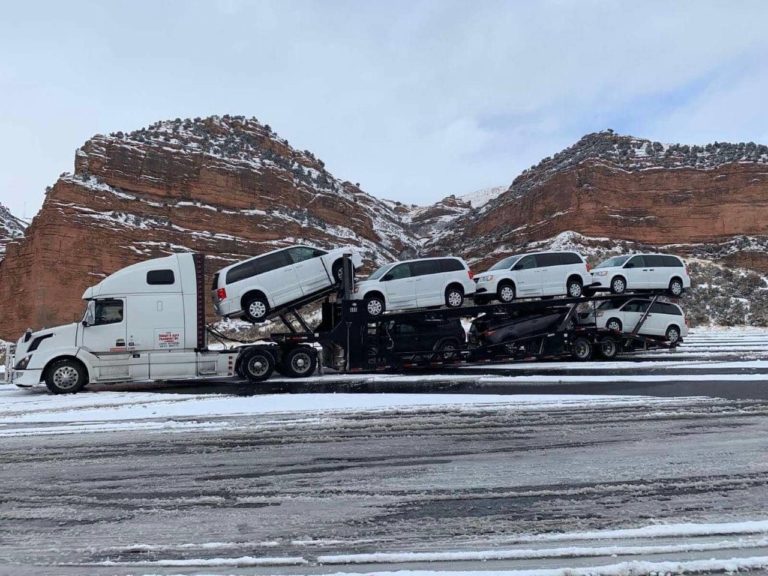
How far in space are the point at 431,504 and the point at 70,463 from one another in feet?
14.1

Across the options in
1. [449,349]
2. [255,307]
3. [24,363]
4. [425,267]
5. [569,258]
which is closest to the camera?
[24,363]

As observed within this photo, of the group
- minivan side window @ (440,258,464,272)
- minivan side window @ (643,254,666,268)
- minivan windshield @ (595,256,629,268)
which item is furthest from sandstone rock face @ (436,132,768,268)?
minivan side window @ (440,258,464,272)

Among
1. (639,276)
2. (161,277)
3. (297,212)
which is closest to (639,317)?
(639,276)

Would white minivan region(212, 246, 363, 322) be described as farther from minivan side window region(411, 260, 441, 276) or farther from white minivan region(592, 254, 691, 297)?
white minivan region(592, 254, 691, 297)

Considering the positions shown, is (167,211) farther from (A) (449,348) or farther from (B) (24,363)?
(A) (449,348)

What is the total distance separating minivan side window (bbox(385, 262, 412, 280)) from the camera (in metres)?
13.9

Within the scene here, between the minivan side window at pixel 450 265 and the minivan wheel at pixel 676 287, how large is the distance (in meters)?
6.80

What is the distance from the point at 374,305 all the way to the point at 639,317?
869cm

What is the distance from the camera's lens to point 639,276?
53.2 ft

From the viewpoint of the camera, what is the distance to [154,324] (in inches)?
480

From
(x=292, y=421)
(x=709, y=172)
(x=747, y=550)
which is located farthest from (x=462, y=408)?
(x=709, y=172)

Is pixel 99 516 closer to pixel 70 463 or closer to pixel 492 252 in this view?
pixel 70 463

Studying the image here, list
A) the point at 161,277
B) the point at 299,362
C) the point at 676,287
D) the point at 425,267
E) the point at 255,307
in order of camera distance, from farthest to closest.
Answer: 1. the point at 676,287
2. the point at 425,267
3. the point at 299,362
4. the point at 255,307
5. the point at 161,277

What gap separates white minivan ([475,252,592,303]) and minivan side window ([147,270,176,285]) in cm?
800
